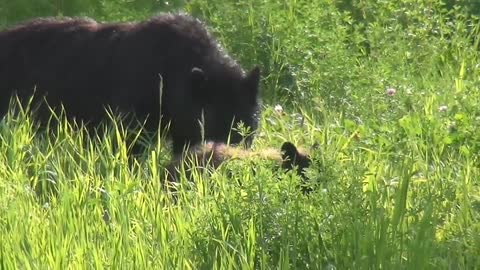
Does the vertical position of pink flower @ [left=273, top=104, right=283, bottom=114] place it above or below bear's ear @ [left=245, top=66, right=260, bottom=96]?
below

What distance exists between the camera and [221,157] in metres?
6.35

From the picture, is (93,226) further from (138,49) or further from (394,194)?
(138,49)

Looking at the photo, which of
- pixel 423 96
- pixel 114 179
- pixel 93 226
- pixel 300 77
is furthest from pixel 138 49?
pixel 93 226

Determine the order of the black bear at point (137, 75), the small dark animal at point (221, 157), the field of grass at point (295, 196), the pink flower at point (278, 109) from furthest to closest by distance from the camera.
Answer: the pink flower at point (278, 109)
the black bear at point (137, 75)
the small dark animal at point (221, 157)
the field of grass at point (295, 196)

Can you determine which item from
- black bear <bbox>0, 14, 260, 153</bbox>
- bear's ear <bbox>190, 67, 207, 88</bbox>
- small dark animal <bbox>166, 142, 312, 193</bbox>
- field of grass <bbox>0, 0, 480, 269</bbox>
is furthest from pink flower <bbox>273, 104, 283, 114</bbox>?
small dark animal <bbox>166, 142, 312, 193</bbox>

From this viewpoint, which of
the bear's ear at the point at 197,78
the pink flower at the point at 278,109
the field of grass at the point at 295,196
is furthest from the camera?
the pink flower at the point at 278,109

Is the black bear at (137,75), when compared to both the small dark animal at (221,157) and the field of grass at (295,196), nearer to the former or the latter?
the field of grass at (295,196)

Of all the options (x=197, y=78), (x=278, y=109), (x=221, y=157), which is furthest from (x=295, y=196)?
(x=278, y=109)

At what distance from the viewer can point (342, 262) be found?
468 cm

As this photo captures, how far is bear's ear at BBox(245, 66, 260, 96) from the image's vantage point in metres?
7.39

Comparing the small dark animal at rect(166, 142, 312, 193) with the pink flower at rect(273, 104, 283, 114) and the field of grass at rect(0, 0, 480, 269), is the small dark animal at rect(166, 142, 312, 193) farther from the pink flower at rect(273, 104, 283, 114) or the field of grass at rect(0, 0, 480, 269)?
the pink flower at rect(273, 104, 283, 114)

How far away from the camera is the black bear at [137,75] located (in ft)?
24.2

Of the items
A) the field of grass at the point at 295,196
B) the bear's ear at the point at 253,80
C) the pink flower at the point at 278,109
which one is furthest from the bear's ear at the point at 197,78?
the pink flower at the point at 278,109

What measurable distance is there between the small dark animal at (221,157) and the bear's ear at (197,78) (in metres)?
0.62
